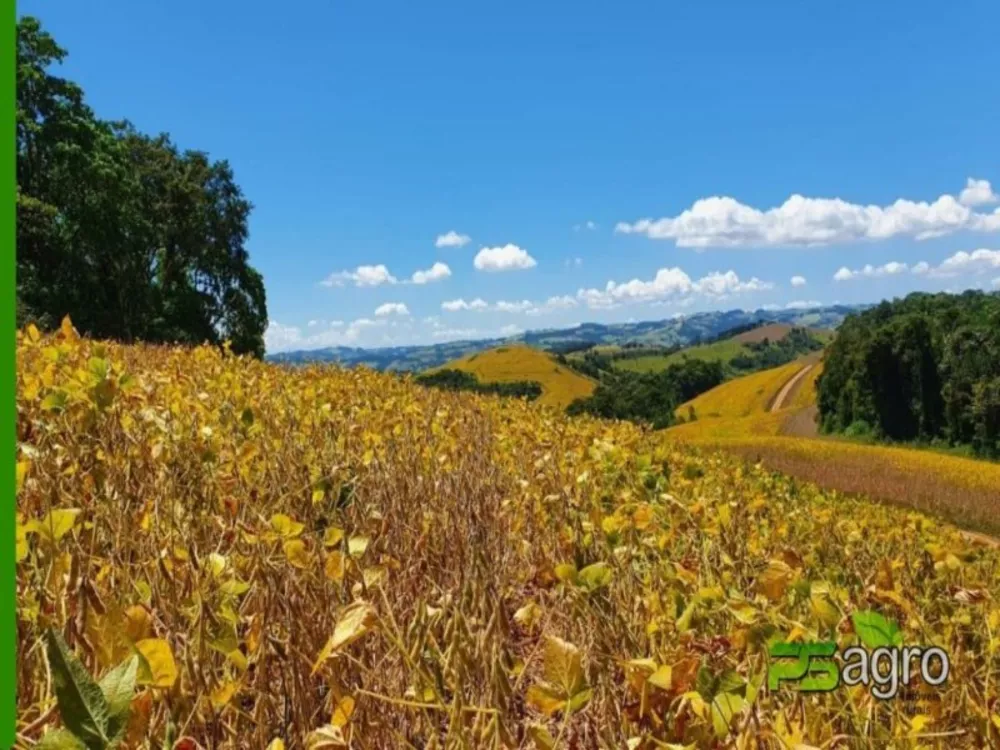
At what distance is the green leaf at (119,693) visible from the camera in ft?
2.39

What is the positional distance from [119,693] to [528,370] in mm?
164657

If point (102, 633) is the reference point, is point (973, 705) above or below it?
below

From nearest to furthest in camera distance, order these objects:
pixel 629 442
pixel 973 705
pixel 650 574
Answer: pixel 973 705
pixel 650 574
pixel 629 442

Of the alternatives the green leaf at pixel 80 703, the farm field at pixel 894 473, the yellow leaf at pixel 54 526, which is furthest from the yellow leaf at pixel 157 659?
the farm field at pixel 894 473

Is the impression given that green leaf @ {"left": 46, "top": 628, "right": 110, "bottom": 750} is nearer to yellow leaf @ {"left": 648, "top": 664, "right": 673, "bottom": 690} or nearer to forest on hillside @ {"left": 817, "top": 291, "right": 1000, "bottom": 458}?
yellow leaf @ {"left": 648, "top": 664, "right": 673, "bottom": 690}

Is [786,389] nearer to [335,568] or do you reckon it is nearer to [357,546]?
[357,546]

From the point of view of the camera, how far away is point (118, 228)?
104 feet

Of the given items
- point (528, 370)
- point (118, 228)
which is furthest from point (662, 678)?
point (528, 370)

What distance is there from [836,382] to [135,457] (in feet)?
267

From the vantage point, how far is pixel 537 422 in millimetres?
5160

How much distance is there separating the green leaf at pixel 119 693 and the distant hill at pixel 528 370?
136206 mm

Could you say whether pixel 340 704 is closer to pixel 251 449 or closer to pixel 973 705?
pixel 973 705

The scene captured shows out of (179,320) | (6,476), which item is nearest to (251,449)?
(6,476)

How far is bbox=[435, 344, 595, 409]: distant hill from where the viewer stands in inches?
5877
